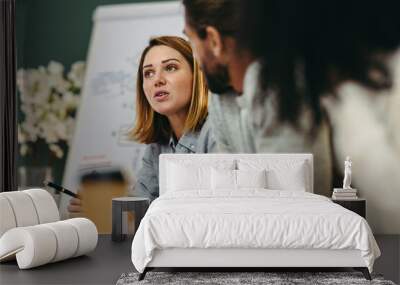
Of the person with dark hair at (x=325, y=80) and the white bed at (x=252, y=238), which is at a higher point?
the person with dark hair at (x=325, y=80)

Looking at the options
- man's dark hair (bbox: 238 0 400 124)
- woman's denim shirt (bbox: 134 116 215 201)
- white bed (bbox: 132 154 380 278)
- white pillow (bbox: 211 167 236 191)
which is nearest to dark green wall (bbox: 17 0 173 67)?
woman's denim shirt (bbox: 134 116 215 201)

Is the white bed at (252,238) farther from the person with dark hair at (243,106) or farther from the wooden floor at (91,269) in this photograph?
the person with dark hair at (243,106)

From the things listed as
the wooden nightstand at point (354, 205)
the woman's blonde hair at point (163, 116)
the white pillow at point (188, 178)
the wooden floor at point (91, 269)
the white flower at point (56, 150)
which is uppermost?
the woman's blonde hair at point (163, 116)

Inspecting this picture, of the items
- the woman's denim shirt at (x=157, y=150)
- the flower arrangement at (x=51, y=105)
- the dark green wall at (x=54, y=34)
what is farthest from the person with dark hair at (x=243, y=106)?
the flower arrangement at (x=51, y=105)

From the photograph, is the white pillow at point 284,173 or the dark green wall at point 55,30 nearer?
the white pillow at point 284,173

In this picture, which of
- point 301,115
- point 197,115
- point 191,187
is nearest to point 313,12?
point 301,115

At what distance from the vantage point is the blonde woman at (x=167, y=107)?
7.70 m

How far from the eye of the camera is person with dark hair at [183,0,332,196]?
7.58m

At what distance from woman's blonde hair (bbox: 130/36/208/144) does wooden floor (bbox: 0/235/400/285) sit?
5.39ft

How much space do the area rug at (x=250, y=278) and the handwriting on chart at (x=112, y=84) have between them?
118 inches

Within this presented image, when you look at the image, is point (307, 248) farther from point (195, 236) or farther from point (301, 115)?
point (301, 115)

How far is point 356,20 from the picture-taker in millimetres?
7598

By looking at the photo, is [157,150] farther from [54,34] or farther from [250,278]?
[250,278]

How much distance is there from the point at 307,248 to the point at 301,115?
107 inches
